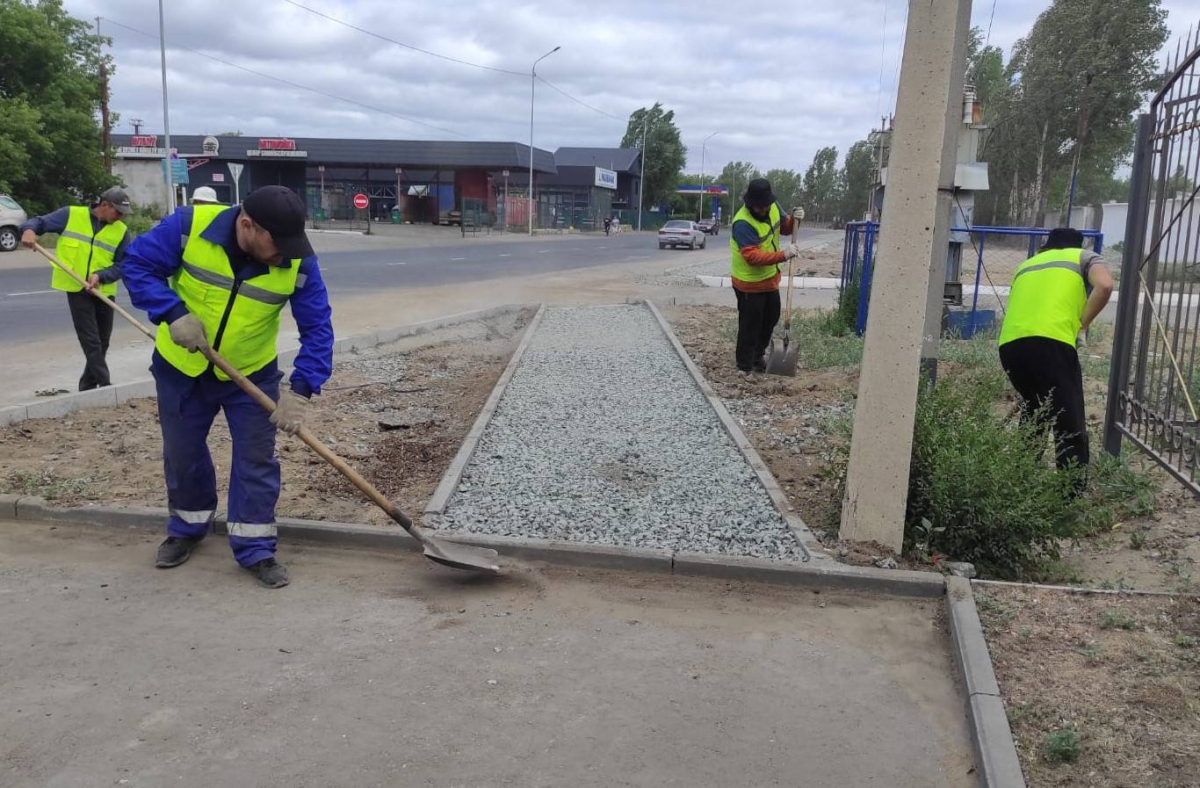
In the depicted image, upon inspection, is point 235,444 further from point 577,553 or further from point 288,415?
point 577,553

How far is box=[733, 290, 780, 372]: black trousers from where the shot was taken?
9.45 meters

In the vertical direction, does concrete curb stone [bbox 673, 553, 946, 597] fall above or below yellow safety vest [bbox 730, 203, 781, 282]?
below

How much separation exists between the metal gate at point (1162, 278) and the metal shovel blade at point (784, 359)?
3848 mm

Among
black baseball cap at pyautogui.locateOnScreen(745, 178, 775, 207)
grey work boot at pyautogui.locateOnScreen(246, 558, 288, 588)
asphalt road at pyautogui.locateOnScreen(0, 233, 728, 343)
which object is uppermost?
black baseball cap at pyautogui.locateOnScreen(745, 178, 775, 207)

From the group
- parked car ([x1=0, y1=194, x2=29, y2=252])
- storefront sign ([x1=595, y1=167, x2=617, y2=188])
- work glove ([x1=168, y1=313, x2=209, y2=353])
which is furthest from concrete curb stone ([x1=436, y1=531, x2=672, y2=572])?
storefront sign ([x1=595, y1=167, x2=617, y2=188])

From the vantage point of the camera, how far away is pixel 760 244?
912cm

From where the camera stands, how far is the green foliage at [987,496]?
4.57m

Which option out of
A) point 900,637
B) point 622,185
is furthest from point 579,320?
point 622,185

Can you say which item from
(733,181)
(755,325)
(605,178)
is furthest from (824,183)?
(755,325)

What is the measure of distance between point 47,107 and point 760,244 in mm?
28695

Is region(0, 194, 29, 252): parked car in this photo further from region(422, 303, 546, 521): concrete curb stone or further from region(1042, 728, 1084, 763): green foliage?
region(1042, 728, 1084, 763): green foliage

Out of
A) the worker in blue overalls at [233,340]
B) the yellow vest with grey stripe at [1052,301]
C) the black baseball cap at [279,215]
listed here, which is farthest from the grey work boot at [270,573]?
the yellow vest with grey stripe at [1052,301]

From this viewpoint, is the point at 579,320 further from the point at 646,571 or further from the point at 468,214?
the point at 468,214

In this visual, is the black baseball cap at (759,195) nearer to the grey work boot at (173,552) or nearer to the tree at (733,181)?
the grey work boot at (173,552)
